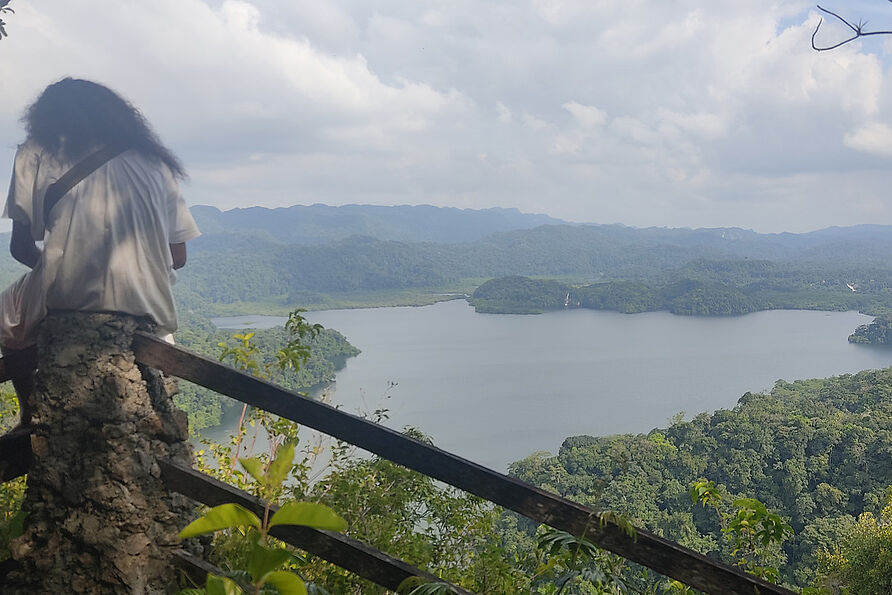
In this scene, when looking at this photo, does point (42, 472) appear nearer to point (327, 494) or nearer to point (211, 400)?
point (327, 494)

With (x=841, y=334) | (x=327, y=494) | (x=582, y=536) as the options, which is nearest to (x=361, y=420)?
(x=582, y=536)

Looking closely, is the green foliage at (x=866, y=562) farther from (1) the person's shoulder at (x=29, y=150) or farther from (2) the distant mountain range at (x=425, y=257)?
(2) the distant mountain range at (x=425, y=257)

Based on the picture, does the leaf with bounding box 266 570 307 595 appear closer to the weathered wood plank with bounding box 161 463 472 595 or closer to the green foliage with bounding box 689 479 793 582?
the weathered wood plank with bounding box 161 463 472 595

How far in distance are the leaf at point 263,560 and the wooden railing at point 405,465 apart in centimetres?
48

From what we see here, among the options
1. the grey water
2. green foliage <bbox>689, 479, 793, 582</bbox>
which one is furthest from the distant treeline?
green foliage <bbox>689, 479, 793, 582</bbox>

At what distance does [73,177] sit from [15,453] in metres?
0.58

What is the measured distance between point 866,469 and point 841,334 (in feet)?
133

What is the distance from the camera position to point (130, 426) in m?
1.26

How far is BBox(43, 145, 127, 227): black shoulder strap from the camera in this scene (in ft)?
4.24

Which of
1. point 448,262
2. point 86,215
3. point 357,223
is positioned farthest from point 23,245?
point 357,223

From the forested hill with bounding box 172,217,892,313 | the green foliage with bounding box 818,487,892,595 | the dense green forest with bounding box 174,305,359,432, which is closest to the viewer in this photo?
the green foliage with bounding box 818,487,892,595

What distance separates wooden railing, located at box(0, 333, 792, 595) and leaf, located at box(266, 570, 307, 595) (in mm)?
461

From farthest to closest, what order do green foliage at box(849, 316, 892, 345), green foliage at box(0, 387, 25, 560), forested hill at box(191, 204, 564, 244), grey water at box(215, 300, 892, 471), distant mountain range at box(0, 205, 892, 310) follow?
forested hill at box(191, 204, 564, 244), distant mountain range at box(0, 205, 892, 310), green foliage at box(849, 316, 892, 345), grey water at box(215, 300, 892, 471), green foliage at box(0, 387, 25, 560)

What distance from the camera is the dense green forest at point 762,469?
57.8 feet
